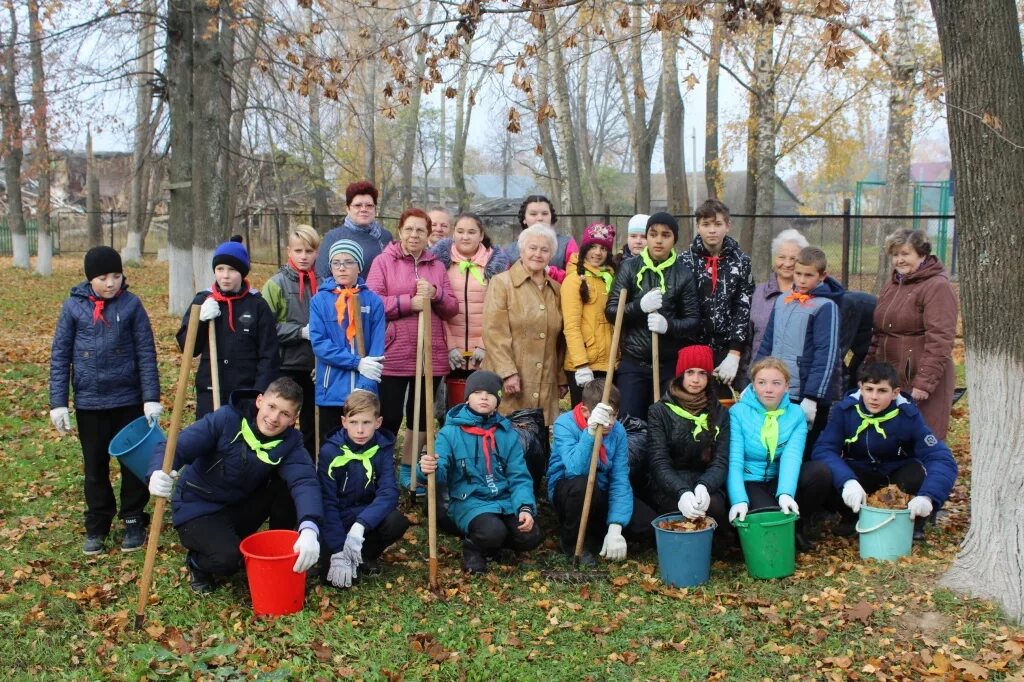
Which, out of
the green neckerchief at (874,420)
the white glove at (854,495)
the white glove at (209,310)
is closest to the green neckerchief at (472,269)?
the white glove at (209,310)

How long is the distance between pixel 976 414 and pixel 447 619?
9.31ft

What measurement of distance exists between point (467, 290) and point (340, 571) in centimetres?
224

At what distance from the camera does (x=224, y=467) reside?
15.5 ft

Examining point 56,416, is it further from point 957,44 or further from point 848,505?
point 957,44

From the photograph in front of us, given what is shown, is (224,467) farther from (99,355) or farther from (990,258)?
(990,258)

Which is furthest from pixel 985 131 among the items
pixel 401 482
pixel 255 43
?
pixel 255 43

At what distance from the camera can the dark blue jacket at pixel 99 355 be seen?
5109 millimetres

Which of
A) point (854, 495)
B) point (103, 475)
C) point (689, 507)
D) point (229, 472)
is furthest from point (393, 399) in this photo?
point (854, 495)

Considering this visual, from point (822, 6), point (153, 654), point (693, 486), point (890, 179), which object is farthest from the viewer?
point (890, 179)

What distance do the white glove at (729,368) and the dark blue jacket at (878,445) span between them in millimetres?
652

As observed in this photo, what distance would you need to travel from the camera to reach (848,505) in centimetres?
522

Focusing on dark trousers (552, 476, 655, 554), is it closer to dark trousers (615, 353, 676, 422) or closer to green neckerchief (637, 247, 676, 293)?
dark trousers (615, 353, 676, 422)

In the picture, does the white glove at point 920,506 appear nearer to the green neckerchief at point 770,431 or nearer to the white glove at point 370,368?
the green neckerchief at point 770,431

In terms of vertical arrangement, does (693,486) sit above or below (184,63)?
below
